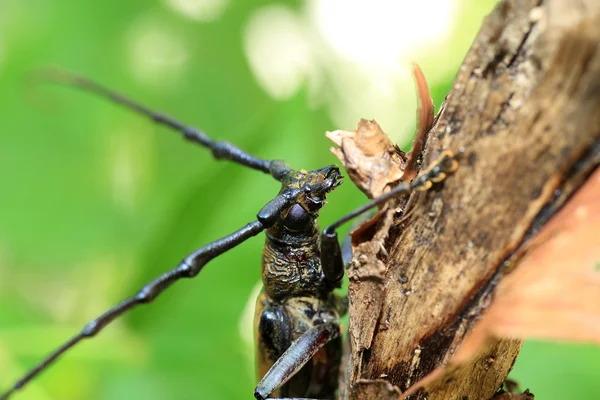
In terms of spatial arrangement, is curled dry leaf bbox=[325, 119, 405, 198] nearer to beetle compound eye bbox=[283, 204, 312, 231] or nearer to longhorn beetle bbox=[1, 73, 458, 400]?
longhorn beetle bbox=[1, 73, 458, 400]

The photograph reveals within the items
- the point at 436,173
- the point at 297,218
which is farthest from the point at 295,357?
the point at 436,173

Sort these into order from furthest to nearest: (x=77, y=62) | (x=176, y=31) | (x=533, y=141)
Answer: (x=176, y=31)
(x=77, y=62)
(x=533, y=141)

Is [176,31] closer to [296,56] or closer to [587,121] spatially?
[296,56]

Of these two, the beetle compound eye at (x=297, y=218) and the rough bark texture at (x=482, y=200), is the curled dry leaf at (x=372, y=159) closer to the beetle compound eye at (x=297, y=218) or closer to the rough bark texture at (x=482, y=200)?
the rough bark texture at (x=482, y=200)

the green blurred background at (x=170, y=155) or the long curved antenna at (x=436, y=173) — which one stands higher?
the green blurred background at (x=170, y=155)

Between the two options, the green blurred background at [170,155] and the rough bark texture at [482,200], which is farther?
the green blurred background at [170,155]

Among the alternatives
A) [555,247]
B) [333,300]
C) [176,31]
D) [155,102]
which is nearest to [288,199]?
[333,300]

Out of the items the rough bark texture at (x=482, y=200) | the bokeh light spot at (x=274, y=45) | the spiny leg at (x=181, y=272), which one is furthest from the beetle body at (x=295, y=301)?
the bokeh light spot at (x=274, y=45)
